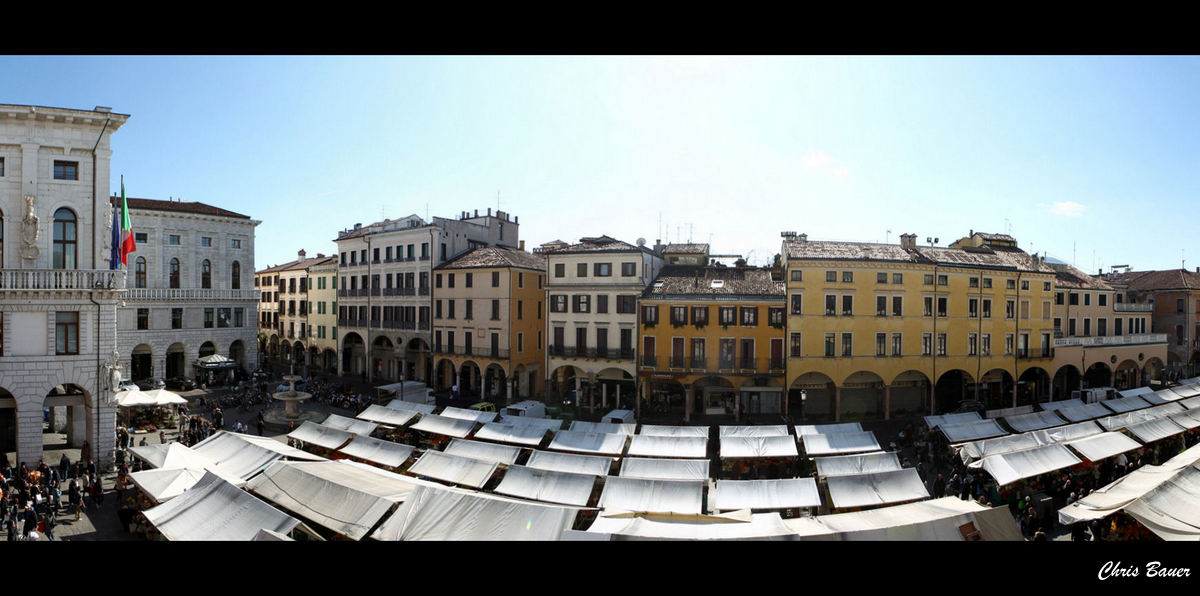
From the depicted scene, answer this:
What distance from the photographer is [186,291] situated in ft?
93.3

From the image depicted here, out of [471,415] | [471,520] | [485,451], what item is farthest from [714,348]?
[471,520]

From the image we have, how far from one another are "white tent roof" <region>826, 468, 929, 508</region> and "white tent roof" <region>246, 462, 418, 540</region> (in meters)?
8.56

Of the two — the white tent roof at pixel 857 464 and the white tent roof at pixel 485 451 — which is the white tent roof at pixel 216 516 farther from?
the white tent roof at pixel 857 464

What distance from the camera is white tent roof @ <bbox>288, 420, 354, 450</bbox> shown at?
15109mm

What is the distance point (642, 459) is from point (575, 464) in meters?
1.62

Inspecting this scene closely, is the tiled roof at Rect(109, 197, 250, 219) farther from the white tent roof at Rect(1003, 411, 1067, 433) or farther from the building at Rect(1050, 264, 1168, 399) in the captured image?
the building at Rect(1050, 264, 1168, 399)

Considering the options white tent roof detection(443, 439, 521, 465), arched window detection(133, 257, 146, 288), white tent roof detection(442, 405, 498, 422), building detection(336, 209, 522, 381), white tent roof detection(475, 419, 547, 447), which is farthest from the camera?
building detection(336, 209, 522, 381)

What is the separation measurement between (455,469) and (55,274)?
11.5m

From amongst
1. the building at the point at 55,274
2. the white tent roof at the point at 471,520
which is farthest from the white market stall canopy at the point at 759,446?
the building at the point at 55,274

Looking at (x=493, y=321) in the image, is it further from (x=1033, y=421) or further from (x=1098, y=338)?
(x=1098, y=338)

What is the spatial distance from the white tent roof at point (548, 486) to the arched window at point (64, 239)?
13.1 m

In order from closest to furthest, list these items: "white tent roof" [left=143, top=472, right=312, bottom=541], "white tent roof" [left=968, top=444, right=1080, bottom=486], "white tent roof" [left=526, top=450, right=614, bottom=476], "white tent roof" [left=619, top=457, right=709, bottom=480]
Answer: "white tent roof" [left=143, top=472, right=312, bottom=541] → "white tent roof" [left=619, top=457, right=709, bottom=480] → "white tent roof" [left=526, top=450, right=614, bottom=476] → "white tent roof" [left=968, top=444, right=1080, bottom=486]

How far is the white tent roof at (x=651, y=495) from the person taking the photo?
428 inches

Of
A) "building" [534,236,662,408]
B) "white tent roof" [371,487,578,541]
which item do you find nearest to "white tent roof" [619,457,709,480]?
"white tent roof" [371,487,578,541]
